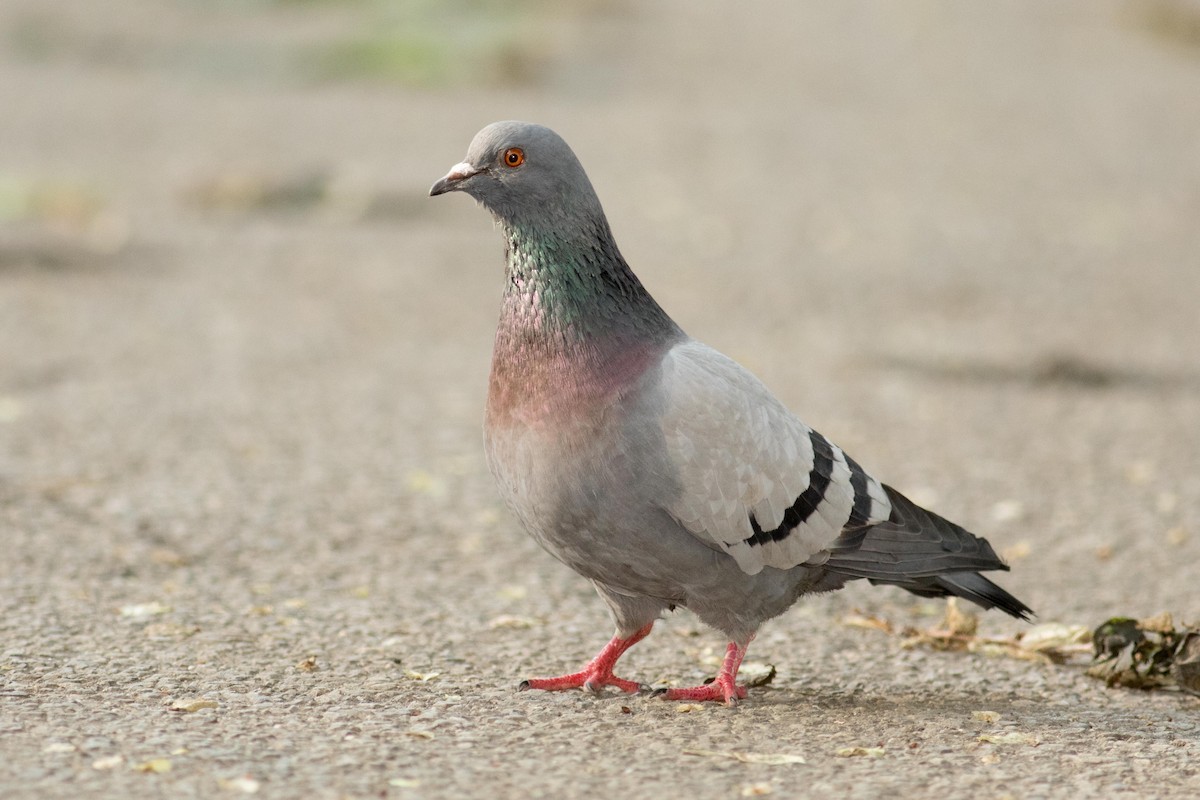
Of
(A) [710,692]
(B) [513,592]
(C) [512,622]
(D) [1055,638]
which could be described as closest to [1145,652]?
(D) [1055,638]

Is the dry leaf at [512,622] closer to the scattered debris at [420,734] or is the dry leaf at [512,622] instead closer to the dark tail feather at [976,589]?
the scattered debris at [420,734]

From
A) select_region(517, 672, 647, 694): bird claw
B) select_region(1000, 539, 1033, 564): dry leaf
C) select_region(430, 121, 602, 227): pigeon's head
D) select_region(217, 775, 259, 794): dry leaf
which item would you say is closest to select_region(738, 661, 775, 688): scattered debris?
select_region(517, 672, 647, 694): bird claw

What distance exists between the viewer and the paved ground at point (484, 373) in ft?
10.8

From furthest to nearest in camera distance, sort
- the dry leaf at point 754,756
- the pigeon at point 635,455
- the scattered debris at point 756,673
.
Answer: the scattered debris at point 756,673
the pigeon at point 635,455
the dry leaf at point 754,756

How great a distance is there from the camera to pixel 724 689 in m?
3.56

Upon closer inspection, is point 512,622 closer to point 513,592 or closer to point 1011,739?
point 513,592

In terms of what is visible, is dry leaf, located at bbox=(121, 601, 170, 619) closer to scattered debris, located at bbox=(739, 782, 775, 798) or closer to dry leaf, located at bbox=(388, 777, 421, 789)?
dry leaf, located at bbox=(388, 777, 421, 789)

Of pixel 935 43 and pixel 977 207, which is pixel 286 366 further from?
→ pixel 935 43

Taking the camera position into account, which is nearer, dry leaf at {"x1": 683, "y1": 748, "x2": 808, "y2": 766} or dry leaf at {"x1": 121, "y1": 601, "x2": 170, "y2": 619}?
dry leaf at {"x1": 683, "y1": 748, "x2": 808, "y2": 766}

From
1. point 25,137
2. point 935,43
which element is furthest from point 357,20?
point 935,43

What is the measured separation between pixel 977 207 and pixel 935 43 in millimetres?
7296

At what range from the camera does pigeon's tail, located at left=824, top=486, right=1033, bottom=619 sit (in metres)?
3.61

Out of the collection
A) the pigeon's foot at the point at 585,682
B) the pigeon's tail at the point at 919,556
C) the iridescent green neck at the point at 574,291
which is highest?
the iridescent green neck at the point at 574,291

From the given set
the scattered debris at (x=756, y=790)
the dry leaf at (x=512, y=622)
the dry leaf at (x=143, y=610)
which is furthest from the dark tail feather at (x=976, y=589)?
the dry leaf at (x=143, y=610)
